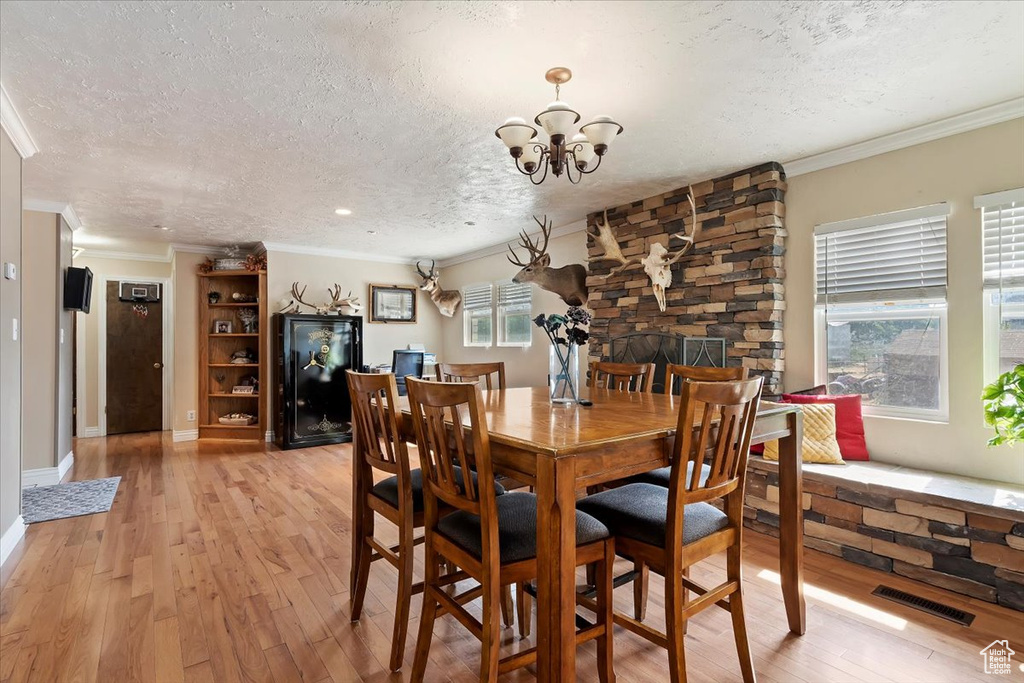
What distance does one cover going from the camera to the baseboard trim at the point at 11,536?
8.87 ft

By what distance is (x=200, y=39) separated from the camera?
1975mm

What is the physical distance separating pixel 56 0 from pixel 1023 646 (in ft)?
14.1

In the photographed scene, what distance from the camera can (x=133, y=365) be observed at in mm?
6691

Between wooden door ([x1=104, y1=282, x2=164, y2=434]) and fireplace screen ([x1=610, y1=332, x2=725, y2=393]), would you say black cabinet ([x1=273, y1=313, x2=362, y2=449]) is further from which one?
fireplace screen ([x1=610, y1=332, x2=725, y2=393])

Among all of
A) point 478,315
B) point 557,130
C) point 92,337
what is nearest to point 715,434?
point 557,130

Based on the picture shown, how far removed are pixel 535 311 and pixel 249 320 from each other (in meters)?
3.58

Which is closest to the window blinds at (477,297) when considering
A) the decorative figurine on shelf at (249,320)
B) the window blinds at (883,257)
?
the decorative figurine on shelf at (249,320)

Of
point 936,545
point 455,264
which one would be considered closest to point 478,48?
point 936,545

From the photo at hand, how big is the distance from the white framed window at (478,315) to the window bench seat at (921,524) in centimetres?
383

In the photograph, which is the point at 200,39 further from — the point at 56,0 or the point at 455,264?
the point at 455,264

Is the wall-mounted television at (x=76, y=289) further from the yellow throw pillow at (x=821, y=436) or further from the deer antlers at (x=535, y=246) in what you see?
the yellow throw pillow at (x=821, y=436)

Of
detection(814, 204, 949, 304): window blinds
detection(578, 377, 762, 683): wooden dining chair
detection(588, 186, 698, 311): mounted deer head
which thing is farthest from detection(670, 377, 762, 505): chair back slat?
detection(588, 186, 698, 311): mounted deer head

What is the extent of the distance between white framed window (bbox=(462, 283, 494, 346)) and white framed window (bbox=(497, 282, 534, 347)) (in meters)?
0.20

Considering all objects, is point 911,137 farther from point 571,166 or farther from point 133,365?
point 133,365
